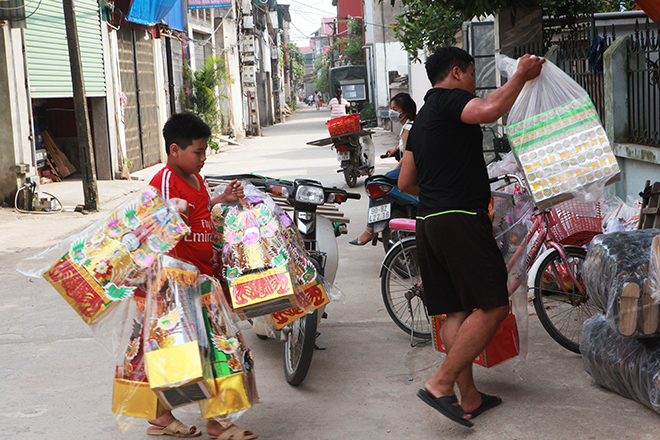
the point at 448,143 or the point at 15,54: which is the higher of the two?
the point at 15,54

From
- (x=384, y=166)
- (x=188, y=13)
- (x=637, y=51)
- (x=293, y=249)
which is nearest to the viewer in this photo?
(x=293, y=249)

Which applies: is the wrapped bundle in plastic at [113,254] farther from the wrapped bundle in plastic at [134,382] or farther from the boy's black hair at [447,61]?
the boy's black hair at [447,61]

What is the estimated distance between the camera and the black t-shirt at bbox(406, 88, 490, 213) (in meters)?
3.02

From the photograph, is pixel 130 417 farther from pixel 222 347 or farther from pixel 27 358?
pixel 27 358

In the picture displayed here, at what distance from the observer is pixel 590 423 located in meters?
3.05

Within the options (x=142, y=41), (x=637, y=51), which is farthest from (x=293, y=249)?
(x=142, y=41)

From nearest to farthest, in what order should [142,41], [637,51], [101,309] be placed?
[101,309] < [637,51] < [142,41]

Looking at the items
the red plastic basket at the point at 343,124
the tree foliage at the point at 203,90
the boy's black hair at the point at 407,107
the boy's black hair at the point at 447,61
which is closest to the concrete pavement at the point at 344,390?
the boy's black hair at the point at 447,61

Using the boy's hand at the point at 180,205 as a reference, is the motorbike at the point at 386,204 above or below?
below

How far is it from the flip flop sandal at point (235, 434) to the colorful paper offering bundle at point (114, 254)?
31.8 inches

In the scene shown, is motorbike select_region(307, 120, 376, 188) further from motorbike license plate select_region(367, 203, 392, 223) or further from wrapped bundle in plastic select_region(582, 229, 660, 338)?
wrapped bundle in plastic select_region(582, 229, 660, 338)

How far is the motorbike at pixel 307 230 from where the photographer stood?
3.59 metres

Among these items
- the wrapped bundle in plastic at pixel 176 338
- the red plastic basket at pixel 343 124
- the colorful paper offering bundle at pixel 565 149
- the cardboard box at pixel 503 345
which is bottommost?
the cardboard box at pixel 503 345

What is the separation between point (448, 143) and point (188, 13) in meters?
21.3
